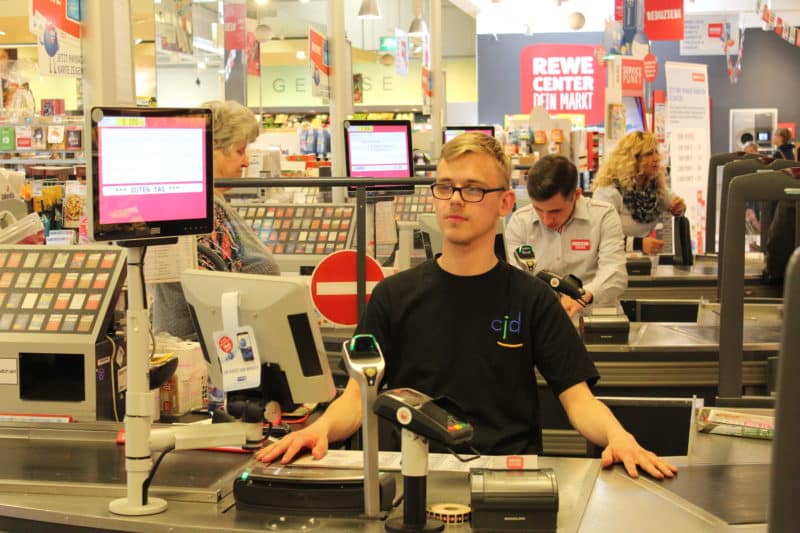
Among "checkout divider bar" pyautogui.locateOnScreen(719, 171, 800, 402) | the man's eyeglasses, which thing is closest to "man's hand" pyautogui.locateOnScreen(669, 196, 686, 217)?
"checkout divider bar" pyautogui.locateOnScreen(719, 171, 800, 402)

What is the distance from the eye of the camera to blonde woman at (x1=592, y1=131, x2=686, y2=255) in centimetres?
729

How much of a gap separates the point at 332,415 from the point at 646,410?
128 centimetres

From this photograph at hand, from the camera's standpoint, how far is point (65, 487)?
244cm

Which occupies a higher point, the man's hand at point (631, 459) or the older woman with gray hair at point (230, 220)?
the older woman with gray hair at point (230, 220)

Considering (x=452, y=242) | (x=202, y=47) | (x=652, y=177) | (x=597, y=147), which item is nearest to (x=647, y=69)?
(x=597, y=147)

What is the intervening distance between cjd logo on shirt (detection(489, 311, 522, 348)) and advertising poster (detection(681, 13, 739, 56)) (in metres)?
19.9

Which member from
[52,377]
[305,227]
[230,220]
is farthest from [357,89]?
[52,377]

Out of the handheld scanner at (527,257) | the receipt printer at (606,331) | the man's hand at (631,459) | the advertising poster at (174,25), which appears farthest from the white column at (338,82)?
the man's hand at (631,459)

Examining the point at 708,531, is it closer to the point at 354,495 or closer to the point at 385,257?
the point at 354,495

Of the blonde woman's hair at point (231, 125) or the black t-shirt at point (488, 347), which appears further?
the blonde woman's hair at point (231, 125)

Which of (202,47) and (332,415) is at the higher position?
(202,47)

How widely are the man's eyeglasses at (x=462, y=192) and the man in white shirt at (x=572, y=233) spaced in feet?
7.61

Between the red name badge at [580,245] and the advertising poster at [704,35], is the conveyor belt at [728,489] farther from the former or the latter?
the advertising poster at [704,35]

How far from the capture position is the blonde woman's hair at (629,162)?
7273mm
